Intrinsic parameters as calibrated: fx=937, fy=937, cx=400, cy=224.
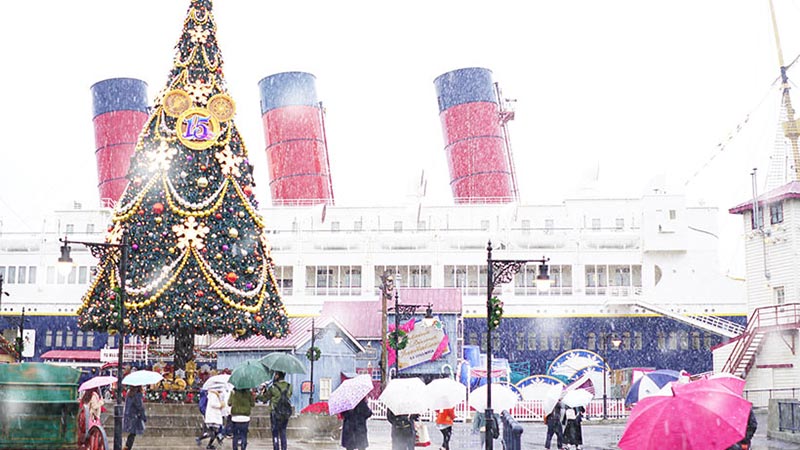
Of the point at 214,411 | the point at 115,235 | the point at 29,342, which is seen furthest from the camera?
the point at 29,342

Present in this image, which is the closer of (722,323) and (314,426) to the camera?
(314,426)

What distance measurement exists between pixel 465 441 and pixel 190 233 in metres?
8.91

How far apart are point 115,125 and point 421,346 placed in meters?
24.4

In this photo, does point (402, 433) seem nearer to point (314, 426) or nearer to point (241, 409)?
point (241, 409)

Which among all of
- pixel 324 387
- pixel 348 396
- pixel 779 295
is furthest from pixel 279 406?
pixel 779 295

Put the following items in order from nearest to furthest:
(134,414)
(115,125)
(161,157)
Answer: (134,414) → (161,157) → (115,125)

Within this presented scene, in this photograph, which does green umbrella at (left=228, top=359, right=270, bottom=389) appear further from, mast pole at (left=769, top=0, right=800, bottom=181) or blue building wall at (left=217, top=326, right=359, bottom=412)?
mast pole at (left=769, top=0, right=800, bottom=181)

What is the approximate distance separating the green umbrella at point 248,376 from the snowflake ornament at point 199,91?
26.9 ft

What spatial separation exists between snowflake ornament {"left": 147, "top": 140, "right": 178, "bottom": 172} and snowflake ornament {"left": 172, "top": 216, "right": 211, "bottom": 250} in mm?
1474

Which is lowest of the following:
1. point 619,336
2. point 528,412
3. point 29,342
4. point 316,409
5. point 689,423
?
point 528,412

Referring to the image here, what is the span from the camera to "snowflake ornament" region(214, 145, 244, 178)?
→ 74.1ft

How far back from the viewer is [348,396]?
1403 centimetres

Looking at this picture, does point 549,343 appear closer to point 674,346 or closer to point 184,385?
point 674,346

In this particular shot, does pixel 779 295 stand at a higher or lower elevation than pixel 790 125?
lower
